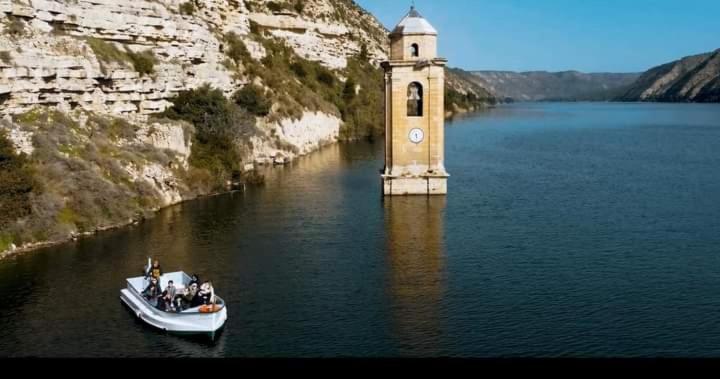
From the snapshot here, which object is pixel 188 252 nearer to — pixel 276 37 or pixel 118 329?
pixel 118 329

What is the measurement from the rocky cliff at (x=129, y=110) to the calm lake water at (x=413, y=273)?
7.87ft

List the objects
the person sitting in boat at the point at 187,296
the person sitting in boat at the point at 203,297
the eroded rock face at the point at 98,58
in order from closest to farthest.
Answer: the person sitting in boat at the point at 203,297, the person sitting in boat at the point at 187,296, the eroded rock face at the point at 98,58

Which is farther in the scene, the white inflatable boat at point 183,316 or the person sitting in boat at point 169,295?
the person sitting in boat at point 169,295

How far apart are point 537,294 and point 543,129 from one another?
81.9 meters

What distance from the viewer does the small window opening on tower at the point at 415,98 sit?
3969 cm

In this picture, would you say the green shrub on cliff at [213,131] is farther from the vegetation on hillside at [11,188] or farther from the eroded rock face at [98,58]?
the vegetation on hillside at [11,188]

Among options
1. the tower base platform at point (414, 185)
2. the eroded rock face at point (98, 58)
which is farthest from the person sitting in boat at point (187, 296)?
the tower base platform at point (414, 185)

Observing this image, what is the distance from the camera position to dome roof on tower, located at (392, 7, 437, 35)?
124 ft

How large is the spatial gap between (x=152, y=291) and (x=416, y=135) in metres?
20.7

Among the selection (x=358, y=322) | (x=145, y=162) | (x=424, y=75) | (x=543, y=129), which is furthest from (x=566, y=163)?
(x=543, y=129)

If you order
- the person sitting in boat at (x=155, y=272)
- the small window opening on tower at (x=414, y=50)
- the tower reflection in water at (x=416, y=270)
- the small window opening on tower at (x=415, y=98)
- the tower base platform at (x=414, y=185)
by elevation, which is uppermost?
the small window opening on tower at (x=414, y=50)

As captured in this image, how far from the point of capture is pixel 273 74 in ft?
232

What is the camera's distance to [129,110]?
145 feet

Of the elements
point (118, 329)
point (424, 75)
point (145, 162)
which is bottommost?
point (118, 329)
